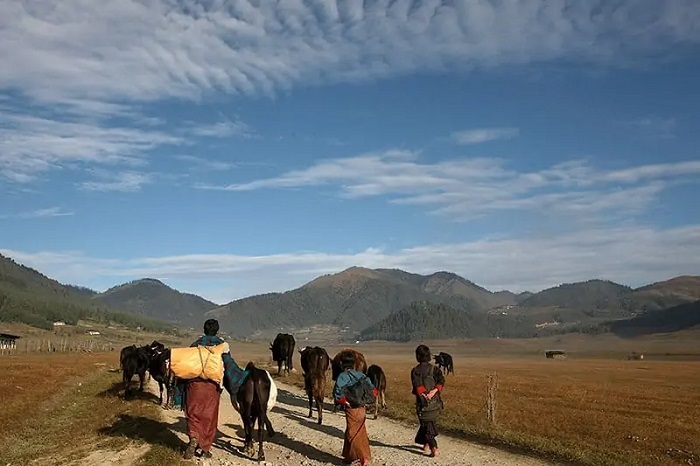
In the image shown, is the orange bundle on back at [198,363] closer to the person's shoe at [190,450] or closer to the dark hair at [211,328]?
the dark hair at [211,328]

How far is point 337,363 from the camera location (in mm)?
21875

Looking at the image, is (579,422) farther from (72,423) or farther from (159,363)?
(72,423)

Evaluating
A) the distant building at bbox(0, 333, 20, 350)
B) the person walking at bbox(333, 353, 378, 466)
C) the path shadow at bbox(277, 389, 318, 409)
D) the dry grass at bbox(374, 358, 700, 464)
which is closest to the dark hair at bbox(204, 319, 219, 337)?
the person walking at bbox(333, 353, 378, 466)

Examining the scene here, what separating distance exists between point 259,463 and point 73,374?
3001 cm

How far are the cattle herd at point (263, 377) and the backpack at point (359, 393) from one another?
6.22 feet

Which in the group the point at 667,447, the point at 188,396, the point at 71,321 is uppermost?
the point at 71,321

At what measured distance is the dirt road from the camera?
47.8ft

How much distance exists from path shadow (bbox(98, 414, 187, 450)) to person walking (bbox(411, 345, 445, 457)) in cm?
537

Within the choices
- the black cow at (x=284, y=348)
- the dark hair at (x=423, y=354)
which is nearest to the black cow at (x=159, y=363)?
the black cow at (x=284, y=348)

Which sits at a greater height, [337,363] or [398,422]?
[337,363]

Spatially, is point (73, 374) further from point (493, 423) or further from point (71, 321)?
point (71, 321)

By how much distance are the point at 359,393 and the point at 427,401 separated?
1784 mm

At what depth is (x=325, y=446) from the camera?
16.0 m

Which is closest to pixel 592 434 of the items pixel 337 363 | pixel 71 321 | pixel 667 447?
pixel 667 447
